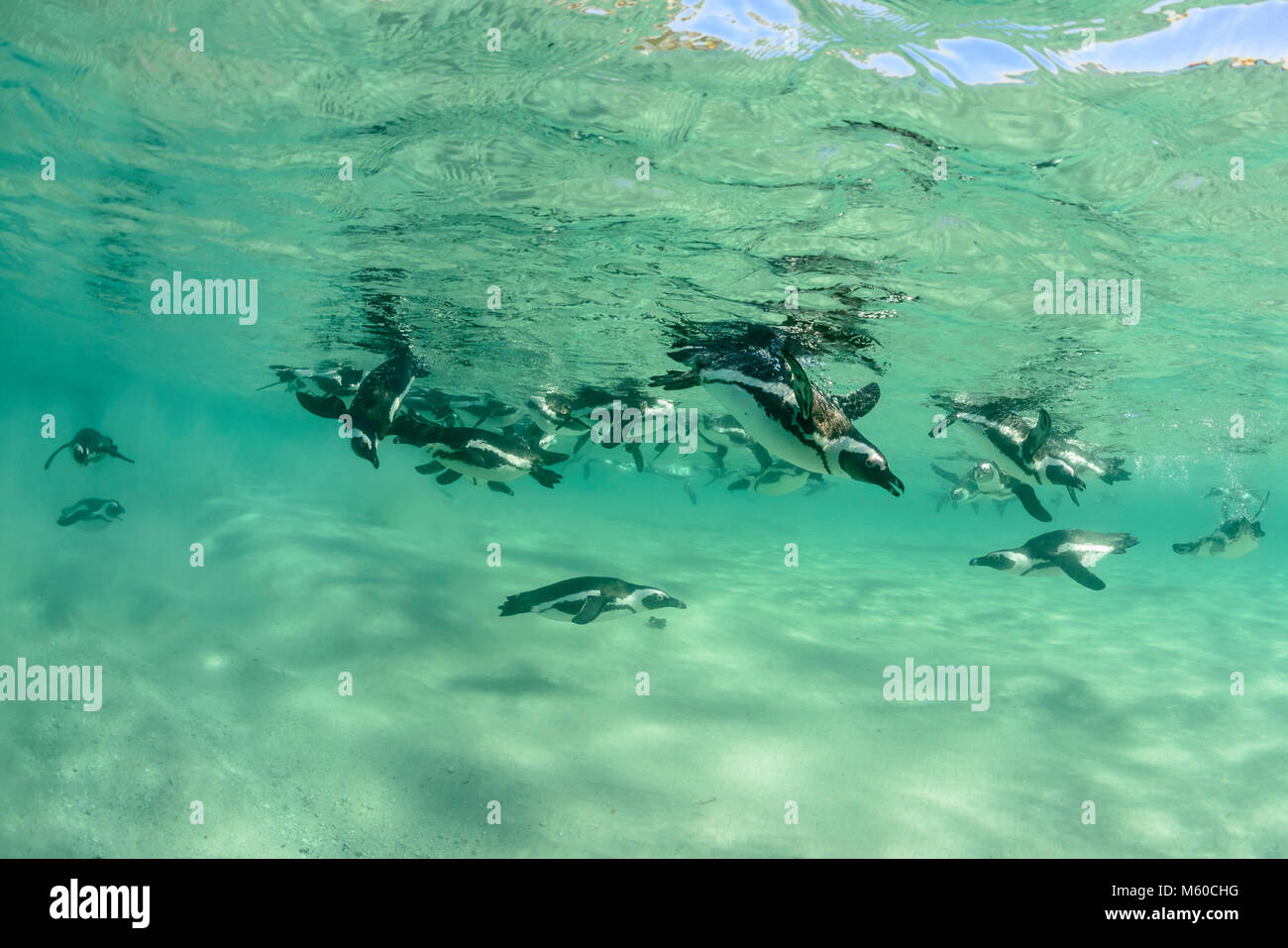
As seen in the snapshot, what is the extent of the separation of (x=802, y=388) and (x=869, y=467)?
0.80 metres

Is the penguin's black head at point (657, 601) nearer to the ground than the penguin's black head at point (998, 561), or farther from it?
nearer to the ground

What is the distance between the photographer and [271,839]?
5430 mm

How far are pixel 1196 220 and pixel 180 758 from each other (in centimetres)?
1447

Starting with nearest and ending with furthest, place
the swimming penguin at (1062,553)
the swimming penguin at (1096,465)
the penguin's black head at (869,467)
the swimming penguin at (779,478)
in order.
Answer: the penguin's black head at (869,467), the swimming penguin at (1062,553), the swimming penguin at (779,478), the swimming penguin at (1096,465)

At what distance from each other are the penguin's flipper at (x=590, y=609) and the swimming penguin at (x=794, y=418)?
342 cm

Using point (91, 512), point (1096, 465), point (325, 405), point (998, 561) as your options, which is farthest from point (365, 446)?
point (1096, 465)

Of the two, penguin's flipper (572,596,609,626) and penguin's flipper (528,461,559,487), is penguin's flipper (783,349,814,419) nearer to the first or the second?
penguin's flipper (572,596,609,626)

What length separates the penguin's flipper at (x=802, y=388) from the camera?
173 inches

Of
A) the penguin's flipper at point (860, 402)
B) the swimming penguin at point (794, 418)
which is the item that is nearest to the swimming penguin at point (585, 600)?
the penguin's flipper at point (860, 402)

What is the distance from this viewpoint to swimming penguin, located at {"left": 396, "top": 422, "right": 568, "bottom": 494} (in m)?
8.46

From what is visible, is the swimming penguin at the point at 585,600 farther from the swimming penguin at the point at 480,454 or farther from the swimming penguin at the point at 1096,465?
the swimming penguin at the point at 1096,465

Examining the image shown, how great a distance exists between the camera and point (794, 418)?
486 centimetres

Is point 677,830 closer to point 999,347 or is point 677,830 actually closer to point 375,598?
point 375,598

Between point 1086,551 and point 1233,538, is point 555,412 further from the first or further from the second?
point 1233,538
